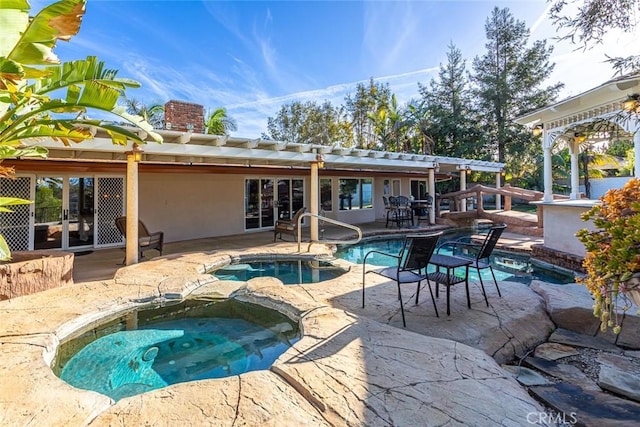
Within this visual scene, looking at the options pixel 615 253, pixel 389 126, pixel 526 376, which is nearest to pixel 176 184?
pixel 526 376

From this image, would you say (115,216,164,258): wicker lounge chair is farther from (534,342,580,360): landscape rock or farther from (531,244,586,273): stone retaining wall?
(531,244,586,273): stone retaining wall

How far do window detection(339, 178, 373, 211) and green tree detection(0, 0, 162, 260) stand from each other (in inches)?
501

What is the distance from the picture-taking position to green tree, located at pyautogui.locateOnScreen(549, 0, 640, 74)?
3664 mm

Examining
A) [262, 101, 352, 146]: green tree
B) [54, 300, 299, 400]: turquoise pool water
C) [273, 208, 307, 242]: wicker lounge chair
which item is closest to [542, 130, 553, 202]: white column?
[273, 208, 307, 242]: wicker lounge chair

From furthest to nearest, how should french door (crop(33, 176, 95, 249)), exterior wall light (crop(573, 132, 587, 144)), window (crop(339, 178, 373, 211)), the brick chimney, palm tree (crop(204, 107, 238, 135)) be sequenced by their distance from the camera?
palm tree (crop(204, 107, 238, 135)) → window (crop(339, 178, 373, 211)) → the brick chimney → french door (crop(33, 176, 95, 249)) → exterior wall light (crop(573, 132, 587, 144))

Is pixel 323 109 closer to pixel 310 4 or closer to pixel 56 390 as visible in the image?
pixel 310 4

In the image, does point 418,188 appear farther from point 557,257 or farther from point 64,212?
point 64,212

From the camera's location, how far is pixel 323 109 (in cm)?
2678

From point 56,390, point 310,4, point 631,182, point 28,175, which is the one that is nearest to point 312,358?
point 56,390

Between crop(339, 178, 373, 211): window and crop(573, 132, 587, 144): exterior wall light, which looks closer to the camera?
crop(573, 132, 587, 144): exterior wall light

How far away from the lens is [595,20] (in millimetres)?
3793

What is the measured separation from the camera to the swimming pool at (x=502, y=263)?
7.54 meters

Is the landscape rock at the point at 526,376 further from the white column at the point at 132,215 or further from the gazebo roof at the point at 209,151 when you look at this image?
the white column at the point at 132,215

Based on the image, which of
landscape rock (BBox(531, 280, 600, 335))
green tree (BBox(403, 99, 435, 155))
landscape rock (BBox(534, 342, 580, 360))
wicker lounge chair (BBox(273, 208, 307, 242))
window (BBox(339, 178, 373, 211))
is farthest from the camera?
green tree (BBox(403, 99, 435, 155))
